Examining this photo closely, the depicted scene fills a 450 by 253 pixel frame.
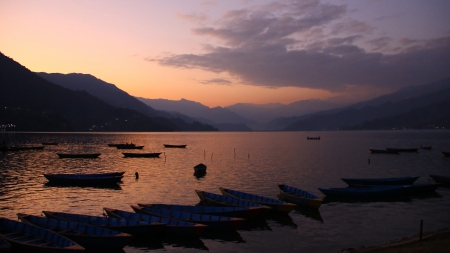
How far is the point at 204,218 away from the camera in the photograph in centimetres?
2502

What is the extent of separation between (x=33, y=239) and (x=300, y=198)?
22.7 meters

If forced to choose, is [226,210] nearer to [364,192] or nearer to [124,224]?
[124,224]

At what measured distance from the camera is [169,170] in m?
63.8

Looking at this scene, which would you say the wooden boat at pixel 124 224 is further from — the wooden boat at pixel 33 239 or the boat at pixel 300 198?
the boat at pixel 300 198

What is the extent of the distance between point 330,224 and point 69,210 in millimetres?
23847

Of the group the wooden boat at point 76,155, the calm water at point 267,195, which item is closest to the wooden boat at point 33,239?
the calm water at point 267,195

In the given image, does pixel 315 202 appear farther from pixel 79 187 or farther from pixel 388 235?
pixel 79 187

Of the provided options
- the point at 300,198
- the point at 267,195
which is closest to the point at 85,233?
the point at 300,198

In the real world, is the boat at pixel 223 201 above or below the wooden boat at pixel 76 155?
above

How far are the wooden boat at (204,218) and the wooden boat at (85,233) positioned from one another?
4787mm

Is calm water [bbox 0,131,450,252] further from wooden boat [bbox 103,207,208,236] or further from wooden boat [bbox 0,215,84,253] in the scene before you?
wooden boat [bbox 0,215,84,253]

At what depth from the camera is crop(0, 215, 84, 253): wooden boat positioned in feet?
58.6

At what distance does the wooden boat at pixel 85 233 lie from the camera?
66.5ft

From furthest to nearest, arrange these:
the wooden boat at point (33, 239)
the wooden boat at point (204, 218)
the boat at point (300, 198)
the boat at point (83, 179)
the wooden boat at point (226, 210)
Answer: the boat at point (83, 179) < the boat at point (300, 198) < the wooden boat at point (226, 210) < the wooden boat at point (204, 218) < the wooden boat at point (33, 239)
